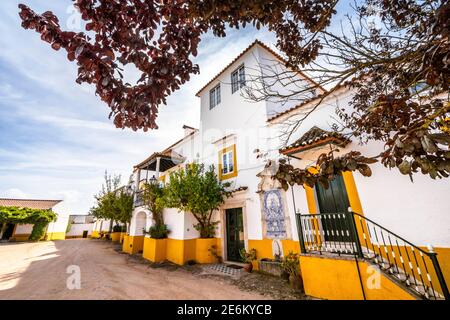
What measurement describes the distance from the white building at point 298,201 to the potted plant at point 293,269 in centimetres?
35

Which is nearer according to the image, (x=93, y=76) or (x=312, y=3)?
(x=93, y=76)

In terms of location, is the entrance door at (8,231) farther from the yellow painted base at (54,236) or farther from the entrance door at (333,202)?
the entrance door at (333,202)

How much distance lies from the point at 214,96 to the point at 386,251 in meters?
11.2

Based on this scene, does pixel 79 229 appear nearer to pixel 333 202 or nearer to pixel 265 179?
pixel 265 179

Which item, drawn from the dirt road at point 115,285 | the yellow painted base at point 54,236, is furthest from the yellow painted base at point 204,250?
the yellow painted base at point 54,236

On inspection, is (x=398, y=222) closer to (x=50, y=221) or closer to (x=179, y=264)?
(x=179, y=264)

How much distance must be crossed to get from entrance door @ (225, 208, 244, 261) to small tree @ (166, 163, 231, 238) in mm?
811

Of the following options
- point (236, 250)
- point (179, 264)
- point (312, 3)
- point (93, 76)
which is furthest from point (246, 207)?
point (93, 76)

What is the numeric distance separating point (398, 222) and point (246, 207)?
5208mm

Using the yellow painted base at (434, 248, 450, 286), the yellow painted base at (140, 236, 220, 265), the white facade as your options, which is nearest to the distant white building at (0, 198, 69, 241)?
the white facade

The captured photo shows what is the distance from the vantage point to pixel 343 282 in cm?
465

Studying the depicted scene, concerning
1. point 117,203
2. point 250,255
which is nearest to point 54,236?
point 117,203

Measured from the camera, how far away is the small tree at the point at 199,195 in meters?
9.30

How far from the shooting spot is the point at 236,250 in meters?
9.34
